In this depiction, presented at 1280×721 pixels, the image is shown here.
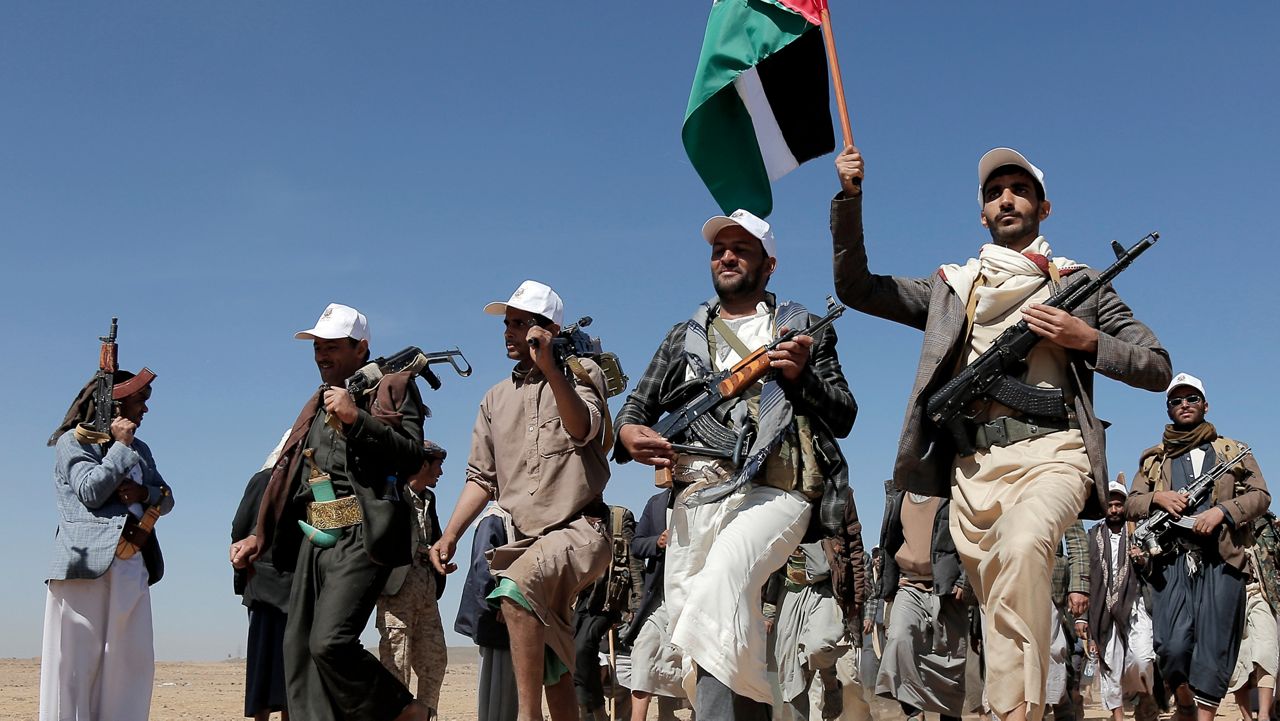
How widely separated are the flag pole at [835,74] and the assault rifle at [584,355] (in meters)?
2.15

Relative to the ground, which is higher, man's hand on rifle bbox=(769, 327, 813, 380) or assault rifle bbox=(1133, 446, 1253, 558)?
man's hand on rifle bbox=(769, 327, 813, 380)

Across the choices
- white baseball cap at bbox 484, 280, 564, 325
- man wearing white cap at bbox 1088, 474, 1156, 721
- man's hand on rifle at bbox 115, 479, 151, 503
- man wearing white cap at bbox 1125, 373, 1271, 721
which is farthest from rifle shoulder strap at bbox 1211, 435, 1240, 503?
man's hand on rifle at bbox 115, 479, 151, 503

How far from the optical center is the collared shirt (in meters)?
7.32

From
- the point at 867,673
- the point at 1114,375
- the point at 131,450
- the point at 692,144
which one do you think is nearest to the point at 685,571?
the point at 1114,375

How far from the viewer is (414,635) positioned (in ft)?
30.5

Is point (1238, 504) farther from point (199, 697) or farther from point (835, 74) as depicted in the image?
point (199, 697)

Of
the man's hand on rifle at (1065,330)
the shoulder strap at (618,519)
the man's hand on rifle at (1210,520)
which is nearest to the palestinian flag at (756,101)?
the man's hand on rifle at (1065,330)

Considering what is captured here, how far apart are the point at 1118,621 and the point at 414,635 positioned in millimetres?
8795

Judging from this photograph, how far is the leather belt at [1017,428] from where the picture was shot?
18.7ft

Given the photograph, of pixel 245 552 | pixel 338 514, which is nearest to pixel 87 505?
pixel 245 552

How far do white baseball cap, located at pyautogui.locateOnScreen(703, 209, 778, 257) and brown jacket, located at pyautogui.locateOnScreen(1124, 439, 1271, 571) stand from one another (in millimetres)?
6311

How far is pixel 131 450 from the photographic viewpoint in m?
9.66

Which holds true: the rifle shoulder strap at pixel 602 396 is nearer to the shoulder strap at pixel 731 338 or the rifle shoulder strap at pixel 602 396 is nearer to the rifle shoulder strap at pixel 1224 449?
the shoulder strap at pixel 731 338

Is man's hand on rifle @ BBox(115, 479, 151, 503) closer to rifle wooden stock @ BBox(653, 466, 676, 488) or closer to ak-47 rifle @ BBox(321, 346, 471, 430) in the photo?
ak-47 rifle @ BBox(321, 346, 471, 430)
